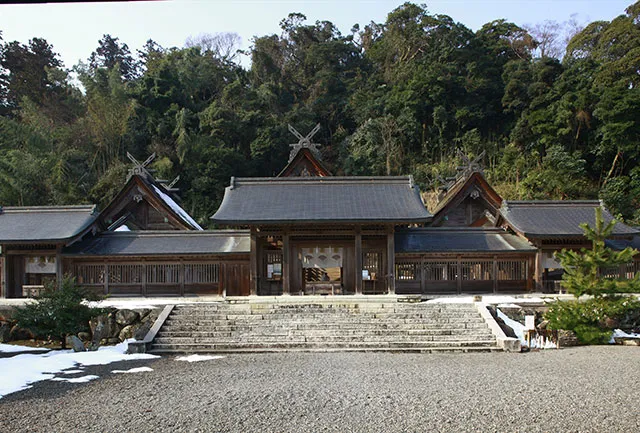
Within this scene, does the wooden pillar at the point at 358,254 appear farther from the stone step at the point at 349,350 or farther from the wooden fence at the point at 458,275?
the stone step at the point at 349,350

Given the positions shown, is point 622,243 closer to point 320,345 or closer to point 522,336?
point 522,336

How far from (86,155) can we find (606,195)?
37564 millimetres

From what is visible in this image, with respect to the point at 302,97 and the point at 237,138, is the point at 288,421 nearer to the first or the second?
the point at 237,138

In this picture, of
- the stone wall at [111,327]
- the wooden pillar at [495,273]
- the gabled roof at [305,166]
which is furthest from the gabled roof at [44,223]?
the wooden pillar at [495,273]

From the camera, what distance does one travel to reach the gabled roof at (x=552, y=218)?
18.0 m

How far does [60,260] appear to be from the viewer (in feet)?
61.2

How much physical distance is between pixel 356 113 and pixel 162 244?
2835 centimetres

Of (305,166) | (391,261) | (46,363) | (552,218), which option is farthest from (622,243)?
(46,363)

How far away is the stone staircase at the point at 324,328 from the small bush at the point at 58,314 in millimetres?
2466

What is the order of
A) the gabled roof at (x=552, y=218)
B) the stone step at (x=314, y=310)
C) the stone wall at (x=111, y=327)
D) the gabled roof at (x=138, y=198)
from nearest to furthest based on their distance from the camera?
the stone wall at (x=111, y=327), the stone step at (x=314, y=310), the gabled roof at (x=552, y=218), the gabled roof at (x=138, y=198)

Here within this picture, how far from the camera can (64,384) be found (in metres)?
9.37

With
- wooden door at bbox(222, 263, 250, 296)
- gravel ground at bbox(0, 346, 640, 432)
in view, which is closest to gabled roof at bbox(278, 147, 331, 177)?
wooden door at bbox(222, 263, 250, 296)

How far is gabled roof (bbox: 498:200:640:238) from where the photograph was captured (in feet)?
59.2

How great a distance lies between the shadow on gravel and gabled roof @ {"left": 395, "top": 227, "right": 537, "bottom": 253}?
10.4 meters
